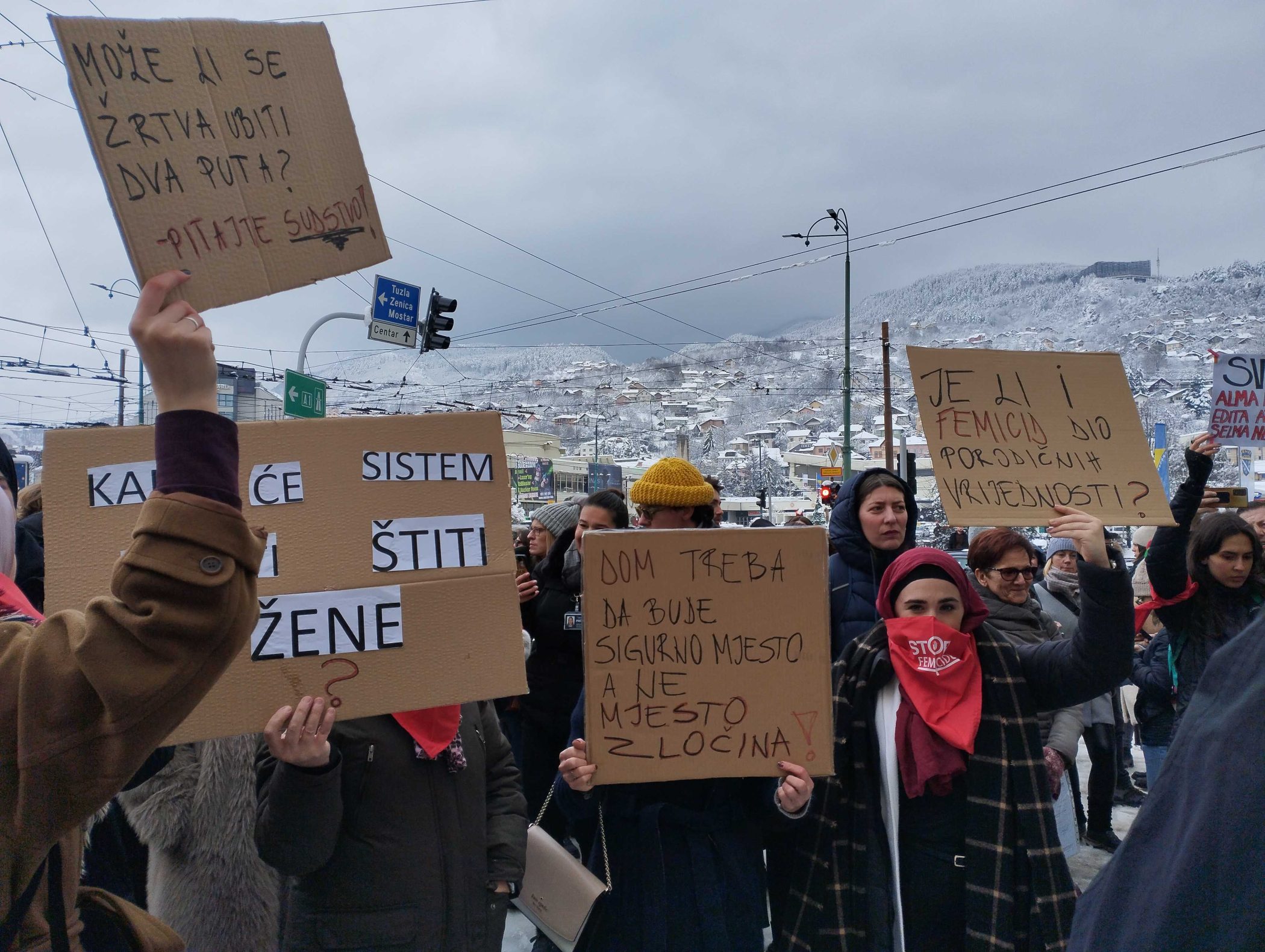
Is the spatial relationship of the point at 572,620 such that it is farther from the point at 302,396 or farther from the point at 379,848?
the point at 302,396

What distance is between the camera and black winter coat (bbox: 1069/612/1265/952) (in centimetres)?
86

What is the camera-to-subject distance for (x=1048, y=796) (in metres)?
2.56

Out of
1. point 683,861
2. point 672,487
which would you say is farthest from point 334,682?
point 672,487

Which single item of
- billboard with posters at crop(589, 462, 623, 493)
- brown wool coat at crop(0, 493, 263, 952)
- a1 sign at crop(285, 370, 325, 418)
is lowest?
brown wool coat at crop(0, 493, 263, 952)

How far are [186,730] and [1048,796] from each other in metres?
2.35

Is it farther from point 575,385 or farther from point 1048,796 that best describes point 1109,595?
point 575,385

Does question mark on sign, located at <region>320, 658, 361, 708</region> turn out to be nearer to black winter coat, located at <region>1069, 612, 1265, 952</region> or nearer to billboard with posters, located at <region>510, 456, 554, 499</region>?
black winter coat, located at <region>1069, 612, 1265, 952</region>

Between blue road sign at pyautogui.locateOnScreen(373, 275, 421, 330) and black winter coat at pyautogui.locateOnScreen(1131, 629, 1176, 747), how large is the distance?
31.2 ft

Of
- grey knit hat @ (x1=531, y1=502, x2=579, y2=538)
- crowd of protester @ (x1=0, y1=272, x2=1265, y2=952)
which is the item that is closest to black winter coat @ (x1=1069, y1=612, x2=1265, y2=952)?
crowd of protester @ (x1=0, y1=272, x2=1265, y2=952)

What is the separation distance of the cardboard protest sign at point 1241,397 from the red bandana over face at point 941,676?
3.56 metres

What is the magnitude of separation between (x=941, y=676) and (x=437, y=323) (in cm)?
1096

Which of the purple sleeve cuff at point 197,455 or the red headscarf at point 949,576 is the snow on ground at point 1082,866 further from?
the purple sleeve cuff at point 197,455

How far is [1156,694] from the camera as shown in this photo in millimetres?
4875

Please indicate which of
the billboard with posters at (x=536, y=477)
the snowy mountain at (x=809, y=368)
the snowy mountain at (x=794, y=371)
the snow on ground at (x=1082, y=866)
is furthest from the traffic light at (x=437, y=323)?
the billboard with posters at (x=536, y=477)
